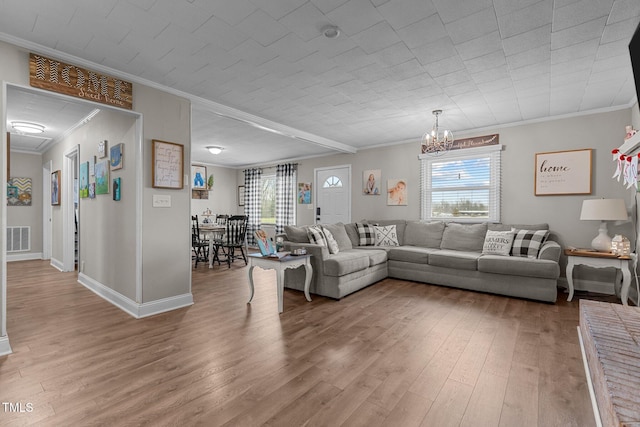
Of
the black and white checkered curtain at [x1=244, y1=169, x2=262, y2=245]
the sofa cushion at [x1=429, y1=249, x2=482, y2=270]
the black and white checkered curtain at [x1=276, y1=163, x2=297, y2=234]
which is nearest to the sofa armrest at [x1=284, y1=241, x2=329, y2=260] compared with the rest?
the sofa cushion at [x1=429, y1=249, x2=482, y2=270]

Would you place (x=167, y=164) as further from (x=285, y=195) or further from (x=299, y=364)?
(x=285, y=195)

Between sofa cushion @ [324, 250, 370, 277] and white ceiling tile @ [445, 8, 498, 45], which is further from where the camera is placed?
sofa cushion @ [324, 250, 370, 277]

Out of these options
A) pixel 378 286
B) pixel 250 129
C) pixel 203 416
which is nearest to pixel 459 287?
pixel 378 286

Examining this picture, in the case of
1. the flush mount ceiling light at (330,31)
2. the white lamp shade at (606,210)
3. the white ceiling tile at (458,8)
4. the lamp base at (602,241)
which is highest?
the white ceiling tile at (458,8)

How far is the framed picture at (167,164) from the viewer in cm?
324

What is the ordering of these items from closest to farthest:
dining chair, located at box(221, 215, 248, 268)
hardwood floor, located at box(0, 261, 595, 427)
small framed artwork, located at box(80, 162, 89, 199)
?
hardwood floor, located at box(0, 261, 595, 427), small framed artwork, located at box(80, 162, 89, 199), dining chair, located at box(221, 215, 248, 268)

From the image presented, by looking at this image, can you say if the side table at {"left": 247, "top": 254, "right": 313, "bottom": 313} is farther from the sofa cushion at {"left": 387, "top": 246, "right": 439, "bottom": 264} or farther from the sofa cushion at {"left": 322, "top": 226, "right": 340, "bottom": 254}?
the sofa cushion at {"left": 387, "top": 246, "right": 439, "bottom": 264}

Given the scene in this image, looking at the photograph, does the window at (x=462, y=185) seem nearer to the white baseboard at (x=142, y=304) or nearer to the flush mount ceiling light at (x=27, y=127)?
the white baseboard at (x=142, y=304)

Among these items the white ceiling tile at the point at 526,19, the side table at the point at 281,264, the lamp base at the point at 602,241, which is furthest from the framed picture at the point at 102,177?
the lamp base at the point at 602,241

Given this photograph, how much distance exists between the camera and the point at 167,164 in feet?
11.0

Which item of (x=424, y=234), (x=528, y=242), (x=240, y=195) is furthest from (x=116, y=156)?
(x=240, y=195)

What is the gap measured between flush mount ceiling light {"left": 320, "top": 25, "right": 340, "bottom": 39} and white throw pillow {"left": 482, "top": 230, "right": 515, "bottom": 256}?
3558 millimetres

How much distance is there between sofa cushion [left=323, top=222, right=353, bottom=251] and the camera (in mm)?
4727

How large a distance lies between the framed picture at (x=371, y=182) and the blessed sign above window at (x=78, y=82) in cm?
440
